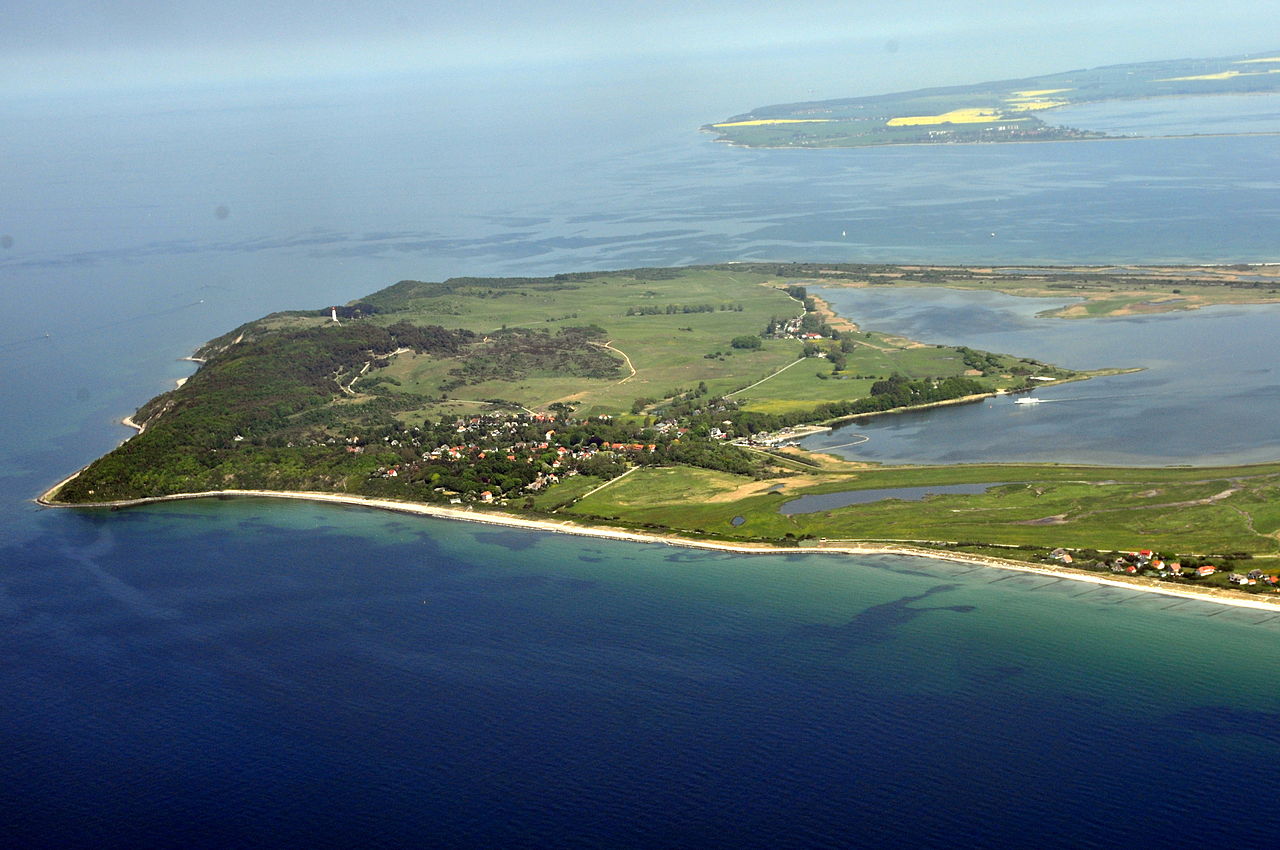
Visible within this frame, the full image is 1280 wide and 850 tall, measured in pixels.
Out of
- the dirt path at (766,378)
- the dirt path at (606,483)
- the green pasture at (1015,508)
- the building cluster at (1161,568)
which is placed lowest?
the building cluster at (1161,568)

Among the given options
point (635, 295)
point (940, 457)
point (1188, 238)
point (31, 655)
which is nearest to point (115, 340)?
point (635, 295)

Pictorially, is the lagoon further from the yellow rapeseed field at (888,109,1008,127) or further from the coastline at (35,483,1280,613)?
the yellow rapeseed field at (888,109,1008,127)

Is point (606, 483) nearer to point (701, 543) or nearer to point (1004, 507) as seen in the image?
point (701, 543)

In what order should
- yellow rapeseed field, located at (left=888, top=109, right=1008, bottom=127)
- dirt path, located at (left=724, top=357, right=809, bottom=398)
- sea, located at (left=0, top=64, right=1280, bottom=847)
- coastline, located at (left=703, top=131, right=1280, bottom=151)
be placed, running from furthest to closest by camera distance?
yellow rapeseed field, located at (left=888, top=109, right=1008, bottom=127) → coastline, located at (left=703, top=131, right=1280, bottom=151) → dirt path, located at (left=724, top=357, right=809, bottom=398) → sea, located at (left=0, top=64, right=1280, bottom=847)

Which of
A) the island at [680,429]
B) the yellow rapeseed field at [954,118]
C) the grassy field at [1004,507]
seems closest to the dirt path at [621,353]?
the island at [680,429]

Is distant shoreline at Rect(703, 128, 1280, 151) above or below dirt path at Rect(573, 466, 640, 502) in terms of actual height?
above

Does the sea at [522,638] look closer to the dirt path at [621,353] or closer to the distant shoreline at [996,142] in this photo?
the dirt path at [621,353]

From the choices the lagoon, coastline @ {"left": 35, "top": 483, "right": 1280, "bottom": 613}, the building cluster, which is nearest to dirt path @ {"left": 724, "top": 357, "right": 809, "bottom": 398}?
the lagoon
